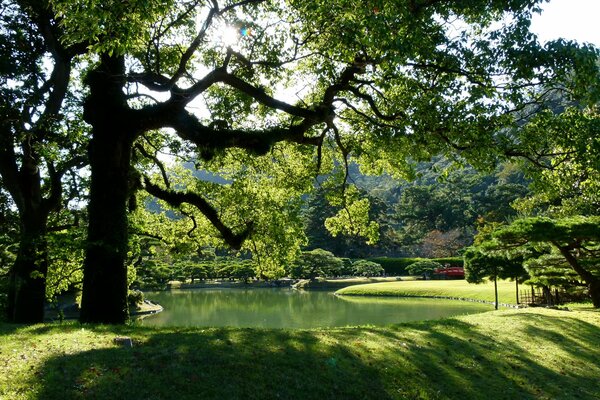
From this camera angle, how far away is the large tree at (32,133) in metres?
9.13

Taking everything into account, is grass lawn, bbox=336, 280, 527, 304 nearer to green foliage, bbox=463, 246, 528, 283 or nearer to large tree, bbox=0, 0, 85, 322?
green foliage, bbox=463, 246, 528, 283

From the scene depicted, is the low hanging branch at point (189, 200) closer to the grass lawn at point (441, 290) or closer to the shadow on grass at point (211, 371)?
the shadow on grass at point (211, 371)

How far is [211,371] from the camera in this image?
235 inches

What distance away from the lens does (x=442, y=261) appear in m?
54.4

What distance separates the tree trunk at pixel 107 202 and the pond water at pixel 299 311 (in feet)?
46.9

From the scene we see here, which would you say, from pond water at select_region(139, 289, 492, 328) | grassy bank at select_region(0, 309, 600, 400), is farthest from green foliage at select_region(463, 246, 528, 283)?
grassy bank at select_region(0, 309, 600, 400)

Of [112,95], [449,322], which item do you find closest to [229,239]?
[112,95]

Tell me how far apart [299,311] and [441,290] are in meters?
13.8

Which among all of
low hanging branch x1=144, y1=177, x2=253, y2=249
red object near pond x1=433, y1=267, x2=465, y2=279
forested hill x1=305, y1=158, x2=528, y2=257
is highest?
forested hill x1=305, y1=158, x2=528, y2=257

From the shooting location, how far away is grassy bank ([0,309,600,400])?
5453 millimetres

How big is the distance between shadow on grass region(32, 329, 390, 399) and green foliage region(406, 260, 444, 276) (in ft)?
147

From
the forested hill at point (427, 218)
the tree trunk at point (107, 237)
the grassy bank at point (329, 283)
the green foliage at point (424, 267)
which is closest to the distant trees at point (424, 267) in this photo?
the green foliage at point (424, 267)

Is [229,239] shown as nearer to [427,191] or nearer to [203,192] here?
[203,192]

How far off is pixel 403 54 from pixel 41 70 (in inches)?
362
